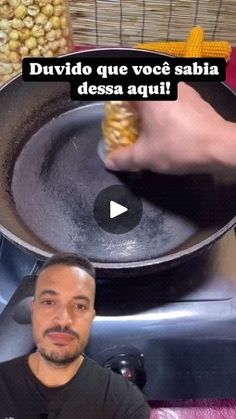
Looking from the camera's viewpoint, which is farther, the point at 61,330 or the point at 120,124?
the point at 120,124

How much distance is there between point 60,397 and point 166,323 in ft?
0.57

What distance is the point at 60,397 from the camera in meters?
0.41

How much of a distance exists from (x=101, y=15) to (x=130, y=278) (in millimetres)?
425

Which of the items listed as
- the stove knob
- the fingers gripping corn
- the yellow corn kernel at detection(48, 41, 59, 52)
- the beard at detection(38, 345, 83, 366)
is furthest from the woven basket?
the beard at detection(38, 345, 83, 366)

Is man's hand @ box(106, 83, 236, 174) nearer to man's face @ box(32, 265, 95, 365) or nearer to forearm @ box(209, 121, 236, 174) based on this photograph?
forearm @ box(209, 121, 236, 174)

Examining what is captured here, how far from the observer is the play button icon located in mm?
612

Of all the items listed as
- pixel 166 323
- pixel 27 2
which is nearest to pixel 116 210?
pixel 166 323

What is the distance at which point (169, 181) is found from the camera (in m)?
0.63

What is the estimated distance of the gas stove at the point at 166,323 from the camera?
0.56m

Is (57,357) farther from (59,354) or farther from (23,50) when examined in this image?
(23,50)

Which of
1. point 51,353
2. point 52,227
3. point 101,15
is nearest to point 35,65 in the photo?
point 52,227

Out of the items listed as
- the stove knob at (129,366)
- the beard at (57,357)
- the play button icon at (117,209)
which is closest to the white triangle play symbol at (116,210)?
the play button icon at (117,209)

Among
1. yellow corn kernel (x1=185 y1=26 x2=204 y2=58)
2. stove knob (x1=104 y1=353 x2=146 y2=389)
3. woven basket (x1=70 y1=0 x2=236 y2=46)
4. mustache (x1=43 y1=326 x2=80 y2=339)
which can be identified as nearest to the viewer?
mustache (x1=43 y1=326 x2=80 y2=339)

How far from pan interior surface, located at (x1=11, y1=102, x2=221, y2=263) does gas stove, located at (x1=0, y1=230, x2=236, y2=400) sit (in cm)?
3
